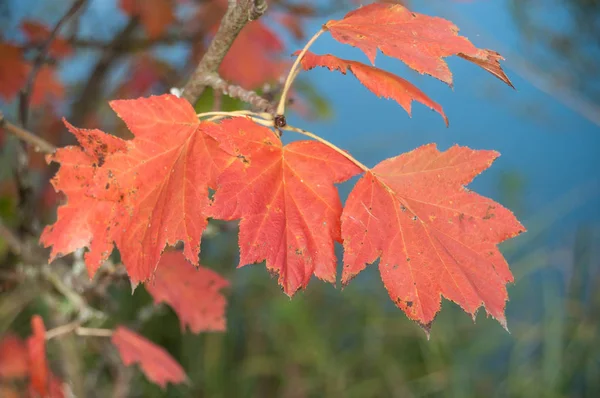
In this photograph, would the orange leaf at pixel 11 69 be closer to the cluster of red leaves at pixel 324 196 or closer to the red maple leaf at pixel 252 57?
the red maple leaf at pixel 252 57

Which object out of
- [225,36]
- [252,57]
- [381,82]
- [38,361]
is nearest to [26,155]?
[38,361]

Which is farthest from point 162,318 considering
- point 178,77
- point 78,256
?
point 78,256

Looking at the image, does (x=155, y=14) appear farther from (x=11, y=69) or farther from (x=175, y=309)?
(x=175, y=309)

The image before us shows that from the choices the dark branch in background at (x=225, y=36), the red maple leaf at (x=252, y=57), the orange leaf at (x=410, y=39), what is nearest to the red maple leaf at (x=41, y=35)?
the red maple leaf at (x=252, y=57)

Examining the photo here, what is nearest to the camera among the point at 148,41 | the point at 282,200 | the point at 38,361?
the point at 282,200

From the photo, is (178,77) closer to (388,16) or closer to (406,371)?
(388,16)
